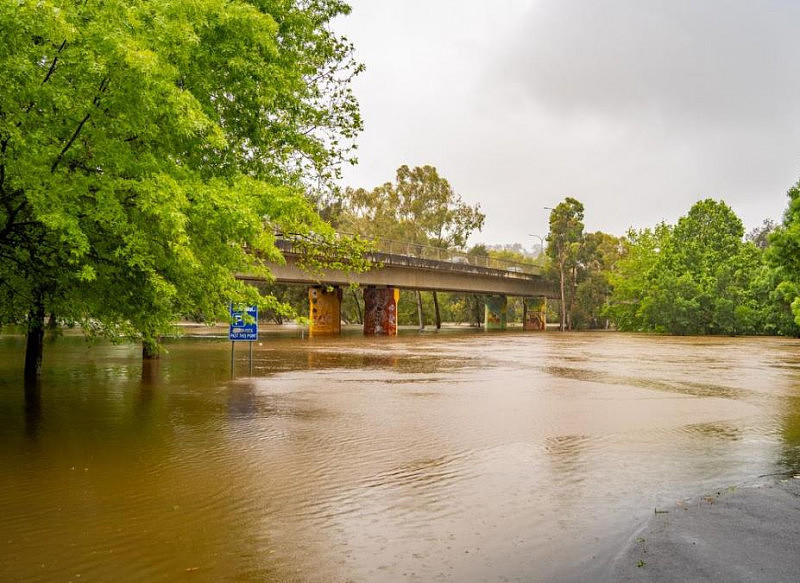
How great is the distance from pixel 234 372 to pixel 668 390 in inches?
539

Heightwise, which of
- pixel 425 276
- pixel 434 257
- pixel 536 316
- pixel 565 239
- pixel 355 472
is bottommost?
pixel 355 472

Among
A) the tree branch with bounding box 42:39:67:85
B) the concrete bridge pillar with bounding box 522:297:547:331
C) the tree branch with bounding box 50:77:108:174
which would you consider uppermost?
the tree branch with bounding box 42:39:67:85

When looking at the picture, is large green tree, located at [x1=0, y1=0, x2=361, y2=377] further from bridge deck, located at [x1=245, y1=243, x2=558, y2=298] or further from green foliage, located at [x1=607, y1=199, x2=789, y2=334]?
green foliage, located at [x1=607, y1=199, x2=789, y2=334]

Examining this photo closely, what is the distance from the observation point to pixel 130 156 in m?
9.09

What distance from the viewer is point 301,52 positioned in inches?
658

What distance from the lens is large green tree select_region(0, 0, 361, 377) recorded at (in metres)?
8.31

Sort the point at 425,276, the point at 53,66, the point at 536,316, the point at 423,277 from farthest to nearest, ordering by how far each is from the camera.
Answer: the point at 536,316 → the point at 425,276 → the point at 423,277 → the point at 53,66

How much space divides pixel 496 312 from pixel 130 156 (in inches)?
3141

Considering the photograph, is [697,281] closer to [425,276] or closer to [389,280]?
[425,276]

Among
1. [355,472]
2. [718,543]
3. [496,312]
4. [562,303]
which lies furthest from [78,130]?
[562,303]

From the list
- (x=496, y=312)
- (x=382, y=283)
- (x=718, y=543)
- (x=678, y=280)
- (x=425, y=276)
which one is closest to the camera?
(x=718, y=543)

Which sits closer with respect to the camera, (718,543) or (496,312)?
(718,543)

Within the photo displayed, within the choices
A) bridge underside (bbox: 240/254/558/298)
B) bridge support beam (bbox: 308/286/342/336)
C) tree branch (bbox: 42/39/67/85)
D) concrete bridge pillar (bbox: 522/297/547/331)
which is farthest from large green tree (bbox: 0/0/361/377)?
concrete bridge pillar (bbox: 522/297/547/331)

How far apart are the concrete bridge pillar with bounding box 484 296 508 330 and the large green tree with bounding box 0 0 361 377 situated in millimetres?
75671
